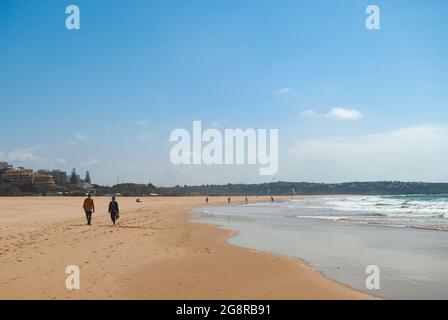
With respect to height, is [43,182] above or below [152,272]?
above

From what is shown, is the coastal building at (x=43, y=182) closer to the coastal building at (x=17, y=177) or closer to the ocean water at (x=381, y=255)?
the coastal building at (x=17, y=177)

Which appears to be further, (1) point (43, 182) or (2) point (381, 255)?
(1) point (43, 182)

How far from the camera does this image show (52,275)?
31.6 ft

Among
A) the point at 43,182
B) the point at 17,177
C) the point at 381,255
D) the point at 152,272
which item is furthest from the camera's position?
the point at 17,177

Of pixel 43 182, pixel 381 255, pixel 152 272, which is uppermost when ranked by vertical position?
pixel 43 182

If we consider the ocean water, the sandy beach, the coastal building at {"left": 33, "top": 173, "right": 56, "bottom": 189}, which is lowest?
the ocean water

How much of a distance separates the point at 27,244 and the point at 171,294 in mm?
8478

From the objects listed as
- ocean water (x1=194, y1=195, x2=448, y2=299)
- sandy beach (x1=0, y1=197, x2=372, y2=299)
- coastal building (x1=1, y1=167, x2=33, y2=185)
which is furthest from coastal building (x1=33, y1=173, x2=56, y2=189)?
sandy beach (x1=0, y1=197, x2=372, y2=299)

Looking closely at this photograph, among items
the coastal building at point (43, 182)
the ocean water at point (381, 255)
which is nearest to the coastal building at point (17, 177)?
the coastal building at point (43, 182)

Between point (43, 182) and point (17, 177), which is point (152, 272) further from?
point (17, 177)

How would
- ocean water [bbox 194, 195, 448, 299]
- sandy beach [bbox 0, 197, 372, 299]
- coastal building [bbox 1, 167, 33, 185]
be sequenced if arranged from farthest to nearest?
coastal building [bbox 1, 167, 33, 185]
ocean water [bbox 194, 195, 448, 299]
sandy beach [bbox 0, 197, 372, 299]

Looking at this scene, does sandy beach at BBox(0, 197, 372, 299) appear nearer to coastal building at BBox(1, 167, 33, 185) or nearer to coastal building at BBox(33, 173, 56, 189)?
coastal building at BBox(33, 173, 56, 189)

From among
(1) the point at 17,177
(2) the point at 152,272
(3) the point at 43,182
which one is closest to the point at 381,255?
(2) the point at 152,272
